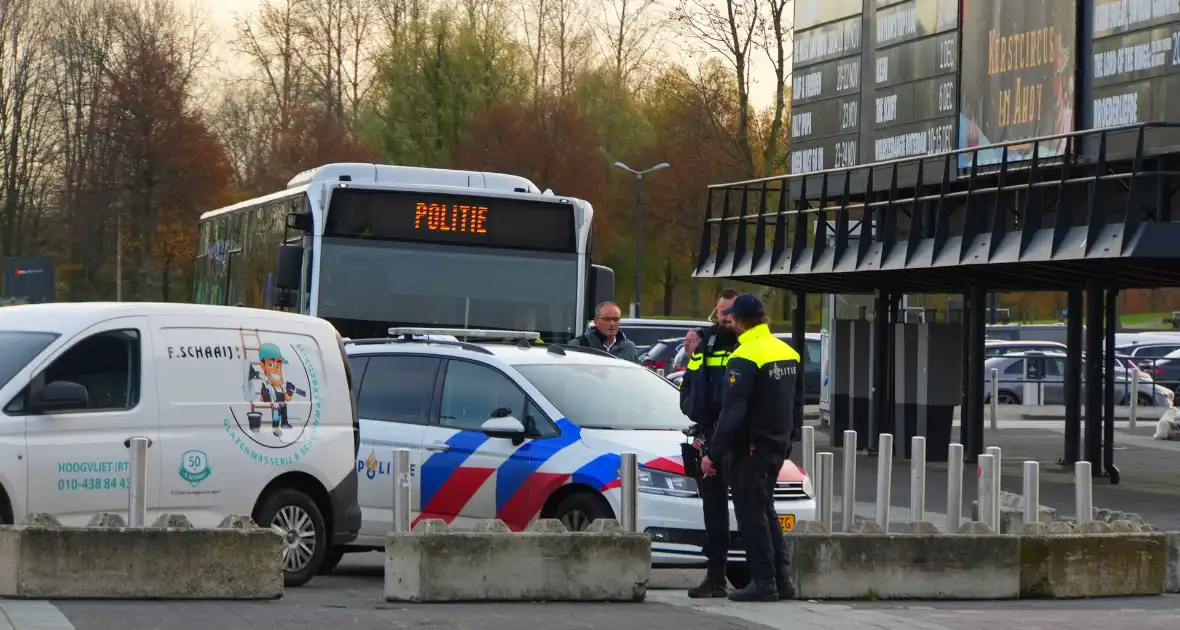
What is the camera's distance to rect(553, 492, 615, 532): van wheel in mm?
11789

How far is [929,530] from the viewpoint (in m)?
11.3

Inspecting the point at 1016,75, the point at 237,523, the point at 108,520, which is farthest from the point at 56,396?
the point at 1016,75

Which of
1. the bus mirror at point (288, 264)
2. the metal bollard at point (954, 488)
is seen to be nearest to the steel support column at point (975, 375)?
the bus mirror at point (288, 264)

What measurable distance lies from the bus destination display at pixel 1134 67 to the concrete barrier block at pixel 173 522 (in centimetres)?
1243

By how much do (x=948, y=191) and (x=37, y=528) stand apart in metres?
15.4

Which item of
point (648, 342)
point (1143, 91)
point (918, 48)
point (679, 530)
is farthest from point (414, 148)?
point (679, 530)

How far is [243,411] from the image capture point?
11.4 metres

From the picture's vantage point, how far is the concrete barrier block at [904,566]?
10984 mm

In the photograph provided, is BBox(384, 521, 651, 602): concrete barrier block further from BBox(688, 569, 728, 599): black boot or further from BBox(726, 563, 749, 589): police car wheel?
BBox(726, 563, 749, 589): police car wheel

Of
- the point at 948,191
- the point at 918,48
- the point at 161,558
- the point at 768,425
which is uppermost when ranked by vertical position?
the point at 918,48

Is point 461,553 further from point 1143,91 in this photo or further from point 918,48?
point 918,48

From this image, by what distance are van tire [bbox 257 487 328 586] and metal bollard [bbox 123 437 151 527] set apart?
1143mm

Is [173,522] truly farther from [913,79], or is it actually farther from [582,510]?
[913,79]

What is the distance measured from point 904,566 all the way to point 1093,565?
143 cm
